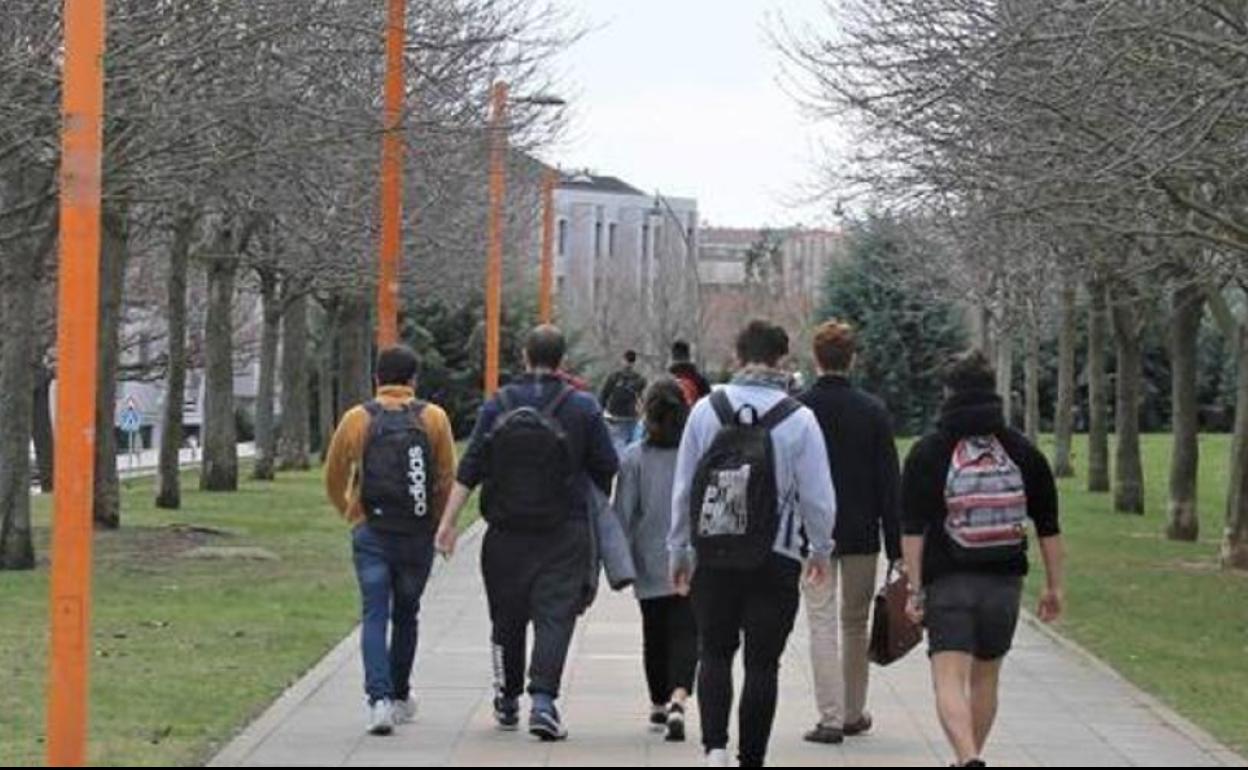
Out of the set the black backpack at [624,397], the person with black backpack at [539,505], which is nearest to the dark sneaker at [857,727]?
the person with black backpack at [539,505]

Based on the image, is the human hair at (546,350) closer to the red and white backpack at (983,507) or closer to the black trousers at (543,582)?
the black trousers at (543,582)

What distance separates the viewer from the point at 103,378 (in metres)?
24.5

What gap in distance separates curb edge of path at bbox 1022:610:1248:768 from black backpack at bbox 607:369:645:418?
3.46 meters

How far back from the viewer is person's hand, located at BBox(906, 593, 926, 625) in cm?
863

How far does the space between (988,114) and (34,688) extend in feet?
29.5

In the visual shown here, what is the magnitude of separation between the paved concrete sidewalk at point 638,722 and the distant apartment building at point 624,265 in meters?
54.9

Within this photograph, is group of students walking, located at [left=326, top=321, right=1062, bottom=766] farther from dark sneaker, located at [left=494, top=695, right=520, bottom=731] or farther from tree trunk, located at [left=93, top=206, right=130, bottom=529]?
tree trunk, located at [left=93, top=206, right=130, bottom=529]

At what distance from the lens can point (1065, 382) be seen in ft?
133

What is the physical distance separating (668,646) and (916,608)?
2036mm

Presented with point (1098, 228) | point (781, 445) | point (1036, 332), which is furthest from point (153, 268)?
point (781, 445)

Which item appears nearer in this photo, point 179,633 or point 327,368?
point 179,633

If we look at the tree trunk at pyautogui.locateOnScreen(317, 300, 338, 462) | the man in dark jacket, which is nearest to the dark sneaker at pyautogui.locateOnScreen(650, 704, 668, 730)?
the man in dark jacket

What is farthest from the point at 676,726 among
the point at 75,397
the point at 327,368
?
the point at 327,368

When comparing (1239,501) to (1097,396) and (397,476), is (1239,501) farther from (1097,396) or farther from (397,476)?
(397,476)
